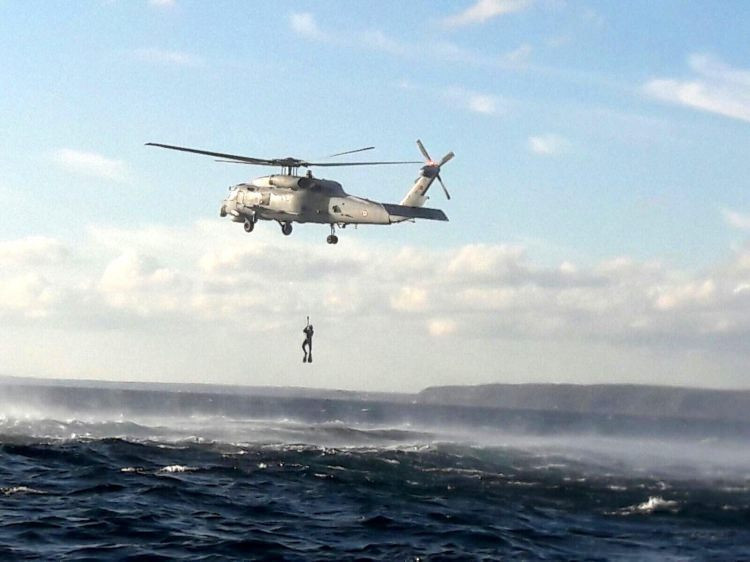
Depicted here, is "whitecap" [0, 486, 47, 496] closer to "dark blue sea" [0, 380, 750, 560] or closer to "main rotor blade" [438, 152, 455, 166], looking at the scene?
"dark blue sea" [0, 380, 750, 560]

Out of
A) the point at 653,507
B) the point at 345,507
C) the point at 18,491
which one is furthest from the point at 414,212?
the point at 18,491

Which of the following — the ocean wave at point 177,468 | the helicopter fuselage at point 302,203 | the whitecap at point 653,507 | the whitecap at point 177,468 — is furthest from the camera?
the helicopter fuselage at point 302,203

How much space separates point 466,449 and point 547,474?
25897 millimetres

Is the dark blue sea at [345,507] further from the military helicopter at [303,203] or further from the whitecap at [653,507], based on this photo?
the military helicopter at [303,203]

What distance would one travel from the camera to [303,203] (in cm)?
6069

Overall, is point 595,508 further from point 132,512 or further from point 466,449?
point 466,449

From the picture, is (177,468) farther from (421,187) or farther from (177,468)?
(421,187)

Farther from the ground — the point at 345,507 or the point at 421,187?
the point at 421,187

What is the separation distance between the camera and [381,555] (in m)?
32.5

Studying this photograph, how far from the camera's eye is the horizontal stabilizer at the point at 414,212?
188 ft

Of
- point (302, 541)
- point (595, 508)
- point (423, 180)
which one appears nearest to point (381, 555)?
point (302, 541)

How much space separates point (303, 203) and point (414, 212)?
802 cm

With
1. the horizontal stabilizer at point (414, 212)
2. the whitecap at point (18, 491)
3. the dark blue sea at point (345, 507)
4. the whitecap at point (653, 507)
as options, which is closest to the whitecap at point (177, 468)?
the dark blue sea at point (345, 507)

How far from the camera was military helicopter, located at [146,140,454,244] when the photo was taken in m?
58.3
